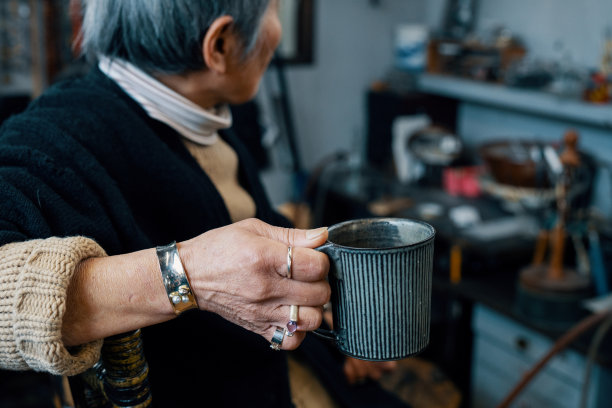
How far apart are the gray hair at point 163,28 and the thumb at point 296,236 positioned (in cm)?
39

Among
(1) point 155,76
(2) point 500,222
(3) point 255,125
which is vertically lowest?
(2) point 500,222

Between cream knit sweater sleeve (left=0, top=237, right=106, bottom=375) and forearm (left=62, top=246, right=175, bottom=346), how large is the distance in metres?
0.02

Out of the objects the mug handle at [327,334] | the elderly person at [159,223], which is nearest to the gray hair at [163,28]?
the elderly person at [159,223]

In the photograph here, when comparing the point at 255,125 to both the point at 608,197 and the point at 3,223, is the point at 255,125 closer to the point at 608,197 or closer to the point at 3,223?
the point at 608,197

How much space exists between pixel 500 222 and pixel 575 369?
2.46 feet

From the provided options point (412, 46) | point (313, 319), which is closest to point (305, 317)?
point (313, 319)

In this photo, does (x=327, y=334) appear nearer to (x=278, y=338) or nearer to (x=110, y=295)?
(x=278, y=338)

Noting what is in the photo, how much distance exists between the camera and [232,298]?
0.63m

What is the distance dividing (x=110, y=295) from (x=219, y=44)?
46cm

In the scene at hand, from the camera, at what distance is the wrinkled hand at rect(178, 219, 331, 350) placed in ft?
2.00

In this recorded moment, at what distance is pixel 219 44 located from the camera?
93 centimetres

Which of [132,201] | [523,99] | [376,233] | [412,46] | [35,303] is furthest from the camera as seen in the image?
[412,46]

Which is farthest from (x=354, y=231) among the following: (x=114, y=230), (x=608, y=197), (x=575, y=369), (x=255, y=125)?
(x=255, y=125)

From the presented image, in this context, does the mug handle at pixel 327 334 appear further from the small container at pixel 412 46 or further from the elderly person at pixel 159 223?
the small container at pixel 412 46
